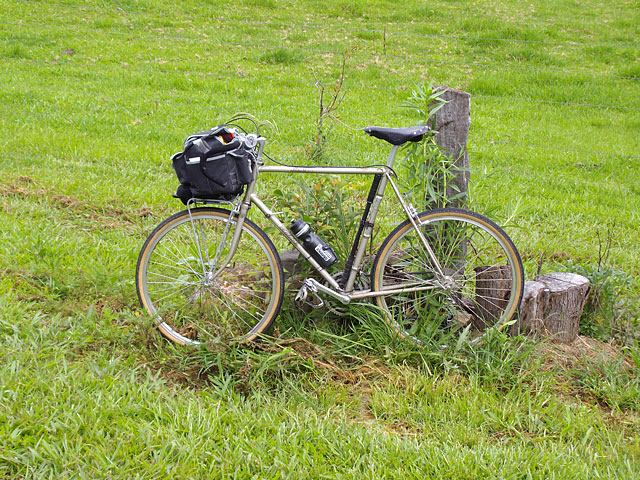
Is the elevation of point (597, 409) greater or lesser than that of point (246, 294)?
lesser

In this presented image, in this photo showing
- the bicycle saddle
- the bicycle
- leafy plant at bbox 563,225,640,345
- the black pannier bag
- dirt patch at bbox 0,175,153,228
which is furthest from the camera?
dirt patch at bbox 0,175,153,228

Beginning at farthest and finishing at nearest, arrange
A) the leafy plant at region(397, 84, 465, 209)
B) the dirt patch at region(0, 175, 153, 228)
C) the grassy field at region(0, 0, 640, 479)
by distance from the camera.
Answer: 1. the dirt patch at region(0, 175, 153, 228)
2. the leafy plant at region(397, 84, 465, 209)
3. the grassy field at region(0, 0, 640, 479)

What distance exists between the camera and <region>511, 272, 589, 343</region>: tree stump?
160 inches

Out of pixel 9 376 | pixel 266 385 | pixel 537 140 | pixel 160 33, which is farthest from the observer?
pixel 160 33

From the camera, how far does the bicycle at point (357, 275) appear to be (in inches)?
151

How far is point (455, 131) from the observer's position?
411 cm

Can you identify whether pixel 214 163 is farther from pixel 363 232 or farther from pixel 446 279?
pixel 446 279

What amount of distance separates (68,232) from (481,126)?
6.81 m

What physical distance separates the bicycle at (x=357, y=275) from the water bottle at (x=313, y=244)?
0.04m

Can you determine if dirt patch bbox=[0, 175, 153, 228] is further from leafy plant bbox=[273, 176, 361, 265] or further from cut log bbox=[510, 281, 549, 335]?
cut log bbox=[510, 281, 549, 335]

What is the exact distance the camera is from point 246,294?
4094 mm

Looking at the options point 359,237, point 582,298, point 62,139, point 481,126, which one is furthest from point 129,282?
point 481,126

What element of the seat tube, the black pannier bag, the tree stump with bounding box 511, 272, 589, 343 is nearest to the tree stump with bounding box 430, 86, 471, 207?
the seat tube

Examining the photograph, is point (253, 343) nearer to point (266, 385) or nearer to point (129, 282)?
point (266, 385)
